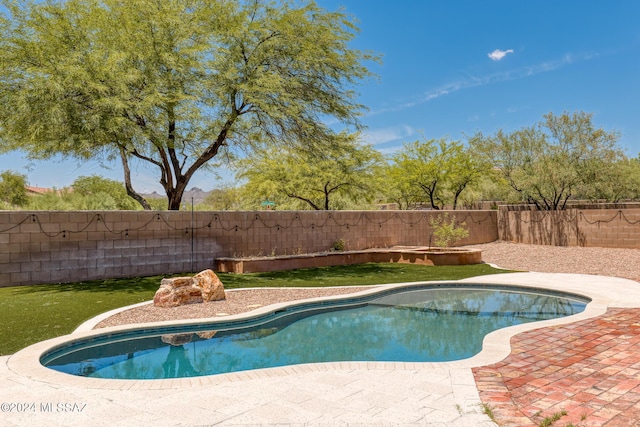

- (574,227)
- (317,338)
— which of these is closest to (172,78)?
(317,338)

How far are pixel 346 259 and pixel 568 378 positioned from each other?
13.0 metres

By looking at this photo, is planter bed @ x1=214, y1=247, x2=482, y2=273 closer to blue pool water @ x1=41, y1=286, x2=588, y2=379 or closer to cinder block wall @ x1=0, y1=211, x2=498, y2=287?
cinder block wall @ x1=0, y1=211, x2=498, y2=287

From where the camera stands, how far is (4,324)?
786cm

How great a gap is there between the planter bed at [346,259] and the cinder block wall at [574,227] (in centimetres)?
689

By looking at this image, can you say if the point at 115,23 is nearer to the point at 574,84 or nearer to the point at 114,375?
the point at 114,375

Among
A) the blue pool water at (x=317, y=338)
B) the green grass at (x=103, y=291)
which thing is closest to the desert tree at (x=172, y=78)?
the green grass at (x=103, y=291)

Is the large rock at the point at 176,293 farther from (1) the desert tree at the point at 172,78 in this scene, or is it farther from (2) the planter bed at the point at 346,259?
(1) the desert tree at the point at 172,78

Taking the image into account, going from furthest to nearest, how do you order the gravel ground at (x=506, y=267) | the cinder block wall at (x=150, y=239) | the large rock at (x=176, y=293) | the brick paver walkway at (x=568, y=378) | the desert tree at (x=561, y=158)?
the desert tree at (x=561, y=158)
the cinder block wall at (x=150, y=239)
the large rock at (x=176, y=293)
the gravel ground at (x=506, y=267)
the brick paver walkway at (x=568, y=378)

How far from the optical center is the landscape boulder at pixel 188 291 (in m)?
9.52

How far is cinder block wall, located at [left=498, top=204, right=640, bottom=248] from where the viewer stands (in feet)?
64.6

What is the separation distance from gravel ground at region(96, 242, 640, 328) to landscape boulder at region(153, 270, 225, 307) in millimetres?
195

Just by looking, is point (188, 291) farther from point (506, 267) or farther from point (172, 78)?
point (506, 267)

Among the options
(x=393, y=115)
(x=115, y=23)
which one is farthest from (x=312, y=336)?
(x=393, y=115)

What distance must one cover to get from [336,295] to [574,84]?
29428 millimetres
